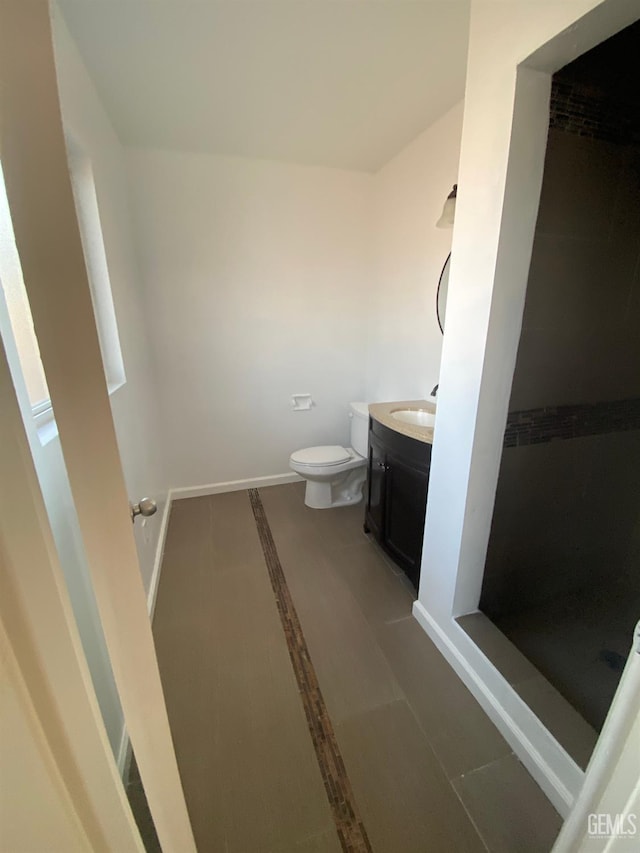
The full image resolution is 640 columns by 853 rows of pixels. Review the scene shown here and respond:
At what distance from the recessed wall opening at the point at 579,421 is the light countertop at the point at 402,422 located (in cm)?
39

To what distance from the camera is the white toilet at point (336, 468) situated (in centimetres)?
244

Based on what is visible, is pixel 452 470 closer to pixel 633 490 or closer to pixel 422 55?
pixel 633 490

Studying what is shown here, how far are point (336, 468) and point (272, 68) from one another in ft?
6.91

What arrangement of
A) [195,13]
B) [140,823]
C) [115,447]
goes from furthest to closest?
[195,13]
[140,823]
[115,447]

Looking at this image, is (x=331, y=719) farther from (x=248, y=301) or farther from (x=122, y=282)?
(x=248, y=301)

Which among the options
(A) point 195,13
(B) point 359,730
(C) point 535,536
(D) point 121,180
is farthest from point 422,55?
(B) point 359,730

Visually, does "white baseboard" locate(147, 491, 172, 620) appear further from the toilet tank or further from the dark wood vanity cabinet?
the toilet tank

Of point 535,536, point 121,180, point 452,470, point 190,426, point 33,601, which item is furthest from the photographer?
point 190,426

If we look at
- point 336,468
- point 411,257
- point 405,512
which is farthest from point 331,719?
point 411,257

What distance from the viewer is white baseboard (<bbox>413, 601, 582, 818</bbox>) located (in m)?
1.01

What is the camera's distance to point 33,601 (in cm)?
40

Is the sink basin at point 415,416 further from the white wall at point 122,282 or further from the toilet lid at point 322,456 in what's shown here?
the white wall at point 122,282

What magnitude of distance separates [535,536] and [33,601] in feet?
5.55

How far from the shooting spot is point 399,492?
1.84m
